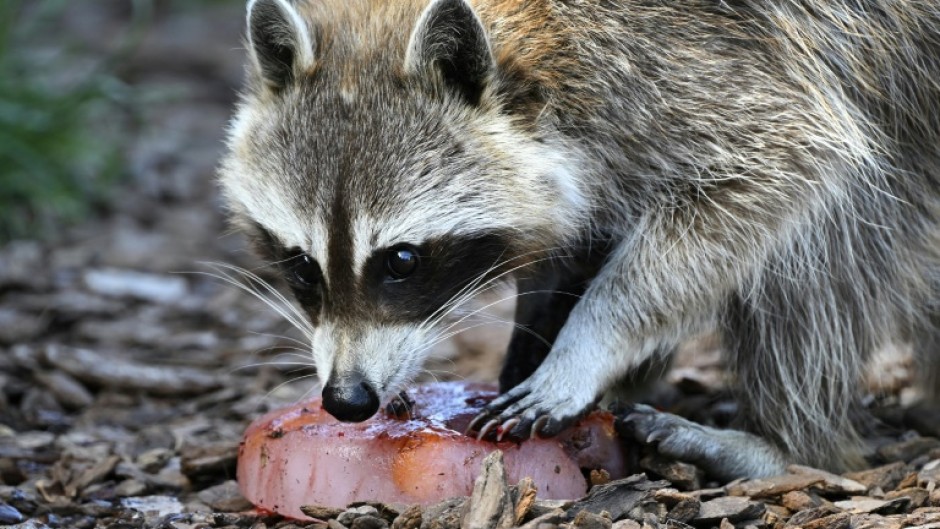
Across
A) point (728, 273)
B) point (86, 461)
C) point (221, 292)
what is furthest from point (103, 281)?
point (728, 273)

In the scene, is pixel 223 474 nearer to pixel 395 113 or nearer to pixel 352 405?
pixel 352 405

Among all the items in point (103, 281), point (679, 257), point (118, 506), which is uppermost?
point (679, 257)

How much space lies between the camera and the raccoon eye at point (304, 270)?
4.82 m

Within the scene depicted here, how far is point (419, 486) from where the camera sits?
446 centimetres

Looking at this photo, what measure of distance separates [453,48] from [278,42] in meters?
0.79

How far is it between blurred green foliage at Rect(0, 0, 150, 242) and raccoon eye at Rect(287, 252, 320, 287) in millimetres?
4087

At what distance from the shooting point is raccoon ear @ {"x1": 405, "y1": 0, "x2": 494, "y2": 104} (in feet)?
15.3

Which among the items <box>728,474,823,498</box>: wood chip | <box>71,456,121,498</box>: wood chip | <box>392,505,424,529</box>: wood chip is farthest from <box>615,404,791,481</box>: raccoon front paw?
<box>71,456,121,498</box>: wood chip

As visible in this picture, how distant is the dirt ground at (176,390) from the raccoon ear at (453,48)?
3.96 ft

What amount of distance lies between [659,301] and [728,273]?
33 centimetres

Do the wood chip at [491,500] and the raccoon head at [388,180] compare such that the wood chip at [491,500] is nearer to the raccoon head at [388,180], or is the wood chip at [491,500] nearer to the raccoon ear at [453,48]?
the raccoon head at [388,180]

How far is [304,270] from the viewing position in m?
4.89

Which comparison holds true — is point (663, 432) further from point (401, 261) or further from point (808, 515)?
point (401, 261)

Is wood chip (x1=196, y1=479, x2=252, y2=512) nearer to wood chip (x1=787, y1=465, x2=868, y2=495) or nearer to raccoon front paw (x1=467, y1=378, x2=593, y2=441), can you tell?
raccoon front paw (x1=467, y1=378, x2=593, y2=441)
